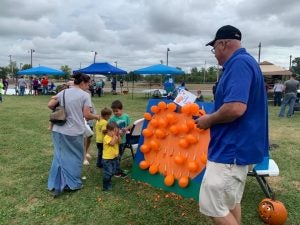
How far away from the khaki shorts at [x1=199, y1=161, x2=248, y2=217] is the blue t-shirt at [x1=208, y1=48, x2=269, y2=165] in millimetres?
71

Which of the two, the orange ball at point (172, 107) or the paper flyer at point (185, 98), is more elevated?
the paper flyer at point (185, 98)

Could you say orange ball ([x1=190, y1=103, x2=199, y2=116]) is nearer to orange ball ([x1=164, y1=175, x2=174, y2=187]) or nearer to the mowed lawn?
orange ball ([x1=164, y1=175, x2=174, y2=187])

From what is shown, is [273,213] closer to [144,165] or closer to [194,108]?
[194,108]

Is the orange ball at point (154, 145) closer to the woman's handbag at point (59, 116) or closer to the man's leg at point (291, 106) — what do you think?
the woman's handbag at point (59, 116)

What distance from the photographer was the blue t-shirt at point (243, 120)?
2.47m

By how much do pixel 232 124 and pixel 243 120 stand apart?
0.08m

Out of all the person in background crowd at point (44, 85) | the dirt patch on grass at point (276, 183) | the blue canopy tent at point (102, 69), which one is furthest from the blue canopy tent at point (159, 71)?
the dirt patch on grass at point (276, 183)

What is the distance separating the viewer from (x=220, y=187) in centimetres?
262

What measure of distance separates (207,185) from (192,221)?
1.53 m

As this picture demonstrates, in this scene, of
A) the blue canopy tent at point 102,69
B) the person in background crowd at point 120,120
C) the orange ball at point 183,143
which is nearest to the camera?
the orange ball at point 183,143

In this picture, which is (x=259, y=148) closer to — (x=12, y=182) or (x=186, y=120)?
(x=186, y=120)

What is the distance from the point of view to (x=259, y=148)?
2613 mm

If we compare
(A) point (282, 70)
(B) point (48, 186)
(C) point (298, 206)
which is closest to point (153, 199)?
(B) point (48, 186)

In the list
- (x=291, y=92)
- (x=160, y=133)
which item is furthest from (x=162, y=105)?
(x=291, y=92)
